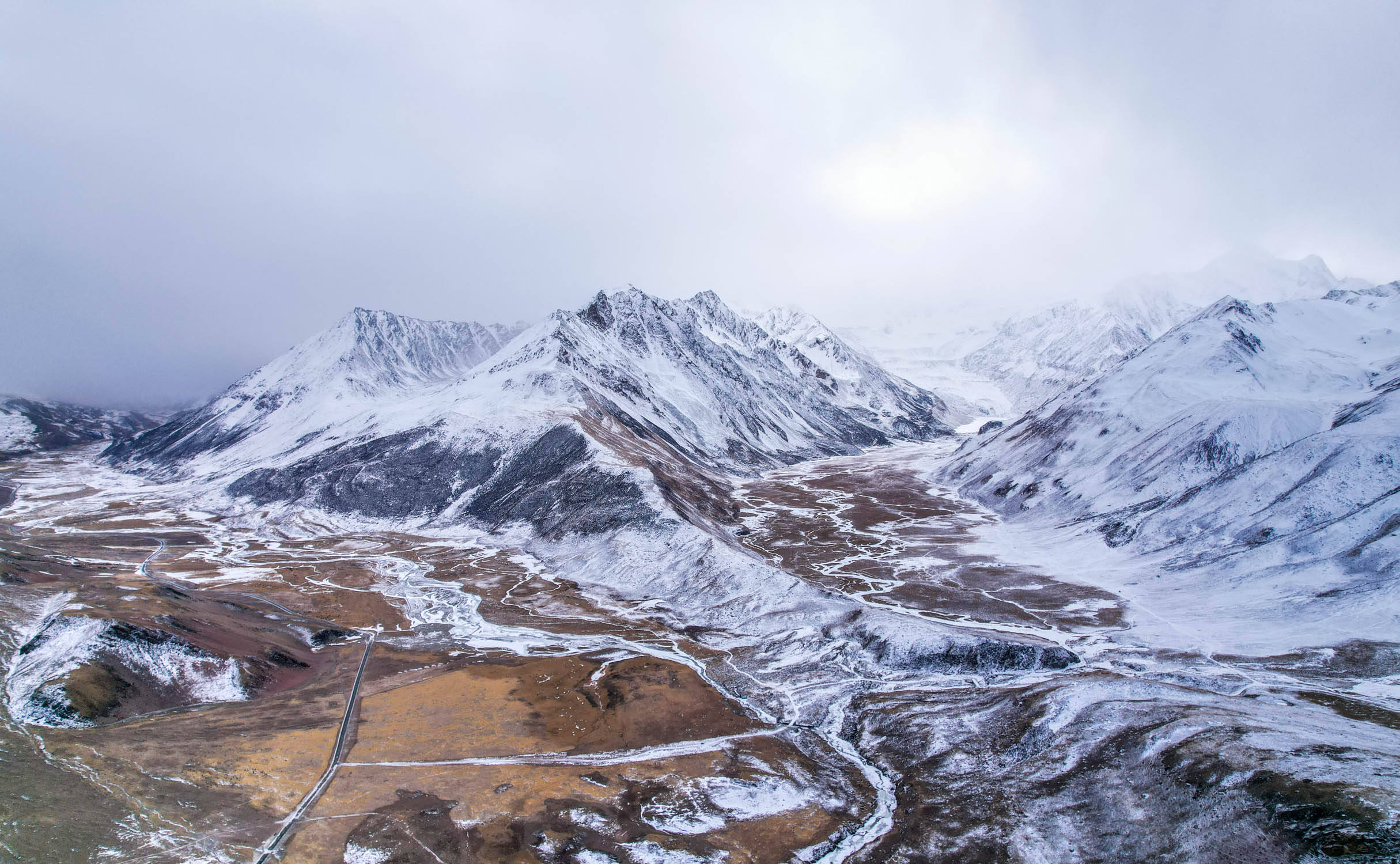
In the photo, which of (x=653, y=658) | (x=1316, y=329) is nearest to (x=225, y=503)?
(x=653, y=658)

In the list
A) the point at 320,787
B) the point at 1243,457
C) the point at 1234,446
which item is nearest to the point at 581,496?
the point at 320,787

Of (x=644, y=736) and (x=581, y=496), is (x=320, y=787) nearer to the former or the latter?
(x=644, y=736)

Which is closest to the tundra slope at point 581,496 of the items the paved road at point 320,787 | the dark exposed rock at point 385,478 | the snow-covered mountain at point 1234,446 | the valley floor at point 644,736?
the dark exposed rock at point 385,478

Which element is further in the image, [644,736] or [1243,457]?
[1243,457]

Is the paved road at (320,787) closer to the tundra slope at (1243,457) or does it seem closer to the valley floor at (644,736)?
the valley floor at (644,736)

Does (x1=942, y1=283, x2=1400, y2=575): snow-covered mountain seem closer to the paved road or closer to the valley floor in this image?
the valley floor

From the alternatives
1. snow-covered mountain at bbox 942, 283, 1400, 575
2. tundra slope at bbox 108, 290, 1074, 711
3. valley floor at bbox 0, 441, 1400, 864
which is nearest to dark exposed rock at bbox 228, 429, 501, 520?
tundra slope at bbox 108, 290, 1074, 711
